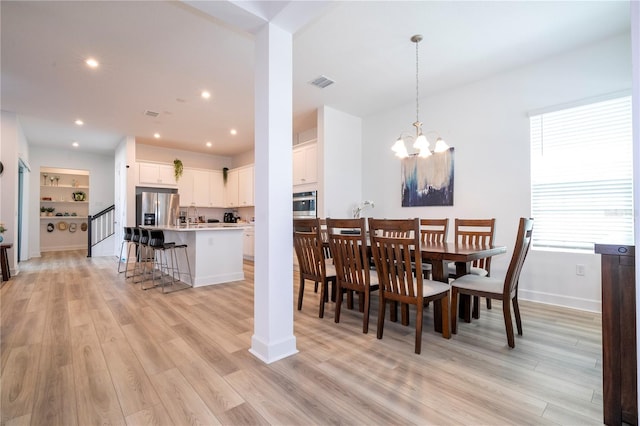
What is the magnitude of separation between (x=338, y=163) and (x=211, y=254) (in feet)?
8.20

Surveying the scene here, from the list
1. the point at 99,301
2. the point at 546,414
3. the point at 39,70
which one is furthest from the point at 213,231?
the point at 546,414

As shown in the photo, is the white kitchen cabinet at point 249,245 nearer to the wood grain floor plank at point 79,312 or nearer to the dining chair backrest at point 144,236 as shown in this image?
the dining chair backrest at point 144,236

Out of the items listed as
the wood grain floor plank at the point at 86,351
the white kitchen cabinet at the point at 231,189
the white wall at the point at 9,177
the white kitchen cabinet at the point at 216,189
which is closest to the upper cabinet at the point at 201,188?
the white kitchen cabinet at the point at 216,189

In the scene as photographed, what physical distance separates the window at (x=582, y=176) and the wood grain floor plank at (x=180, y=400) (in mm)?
3790

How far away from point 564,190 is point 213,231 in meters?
4.44

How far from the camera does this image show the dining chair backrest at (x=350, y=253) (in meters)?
2.49

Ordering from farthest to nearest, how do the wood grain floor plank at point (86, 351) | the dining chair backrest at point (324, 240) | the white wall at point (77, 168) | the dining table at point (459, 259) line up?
the white wall at point (77, 168) → the dining chair backrest at point (324, 240) → the dining table at point (459, 259) → the wood grain floor plank at point (86, 351)

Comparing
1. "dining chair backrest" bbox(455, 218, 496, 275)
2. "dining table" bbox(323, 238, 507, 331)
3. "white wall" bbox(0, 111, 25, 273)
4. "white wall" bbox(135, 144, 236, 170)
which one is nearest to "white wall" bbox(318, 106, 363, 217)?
"dining table" bbox(323, 238, 507, 331)

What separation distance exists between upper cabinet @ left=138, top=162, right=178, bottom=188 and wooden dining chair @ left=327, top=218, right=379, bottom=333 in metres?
5.69

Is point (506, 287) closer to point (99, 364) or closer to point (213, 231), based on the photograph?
point (99, 364)

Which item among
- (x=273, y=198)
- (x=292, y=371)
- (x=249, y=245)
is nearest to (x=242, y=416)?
(x=292, y=371)

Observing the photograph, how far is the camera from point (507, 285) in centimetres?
225

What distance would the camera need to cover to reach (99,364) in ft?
6.56

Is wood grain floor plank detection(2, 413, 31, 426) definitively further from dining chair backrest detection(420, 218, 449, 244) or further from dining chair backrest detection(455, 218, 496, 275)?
dining chair backrest detection(455, 218, 496, 275)
